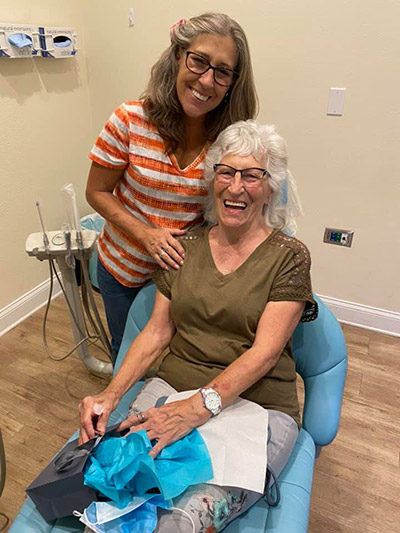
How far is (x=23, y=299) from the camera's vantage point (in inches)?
99.4

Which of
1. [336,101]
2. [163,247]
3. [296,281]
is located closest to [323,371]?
[296,281]

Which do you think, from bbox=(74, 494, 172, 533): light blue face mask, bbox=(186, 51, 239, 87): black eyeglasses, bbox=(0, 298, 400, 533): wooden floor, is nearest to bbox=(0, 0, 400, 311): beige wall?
bbox=(0, 298, 400, 533): wooden floor

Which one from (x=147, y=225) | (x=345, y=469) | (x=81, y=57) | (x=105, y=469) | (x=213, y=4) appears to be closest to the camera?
(x=105, y=469)

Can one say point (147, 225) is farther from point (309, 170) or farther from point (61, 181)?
point (61, 181)

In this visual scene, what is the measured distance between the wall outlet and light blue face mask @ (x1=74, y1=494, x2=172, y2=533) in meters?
1.80

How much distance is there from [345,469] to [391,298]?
3.51ft

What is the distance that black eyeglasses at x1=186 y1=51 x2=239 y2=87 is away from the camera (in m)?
1.12

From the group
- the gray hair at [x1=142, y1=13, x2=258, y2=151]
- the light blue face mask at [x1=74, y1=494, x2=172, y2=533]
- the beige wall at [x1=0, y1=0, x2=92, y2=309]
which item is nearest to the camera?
the light blue face mask at [x1=74, y1=494, x2=172, y2=533]

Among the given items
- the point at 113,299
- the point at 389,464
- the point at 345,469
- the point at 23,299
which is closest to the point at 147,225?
the point at 113,299

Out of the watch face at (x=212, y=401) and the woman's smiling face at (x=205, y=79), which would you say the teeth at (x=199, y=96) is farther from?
the watch face at (x=212, y=401)

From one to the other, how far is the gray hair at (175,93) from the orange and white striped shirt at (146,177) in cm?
4

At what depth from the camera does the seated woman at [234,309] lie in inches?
43.5

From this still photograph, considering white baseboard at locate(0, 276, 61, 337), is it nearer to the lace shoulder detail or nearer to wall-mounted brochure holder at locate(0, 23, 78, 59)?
wall-mounted brochure holder at locate(0, 23, 78, 59)

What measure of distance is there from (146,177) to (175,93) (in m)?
0.26
